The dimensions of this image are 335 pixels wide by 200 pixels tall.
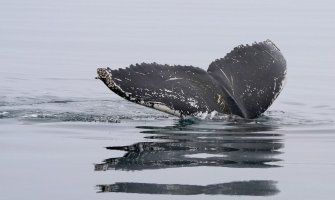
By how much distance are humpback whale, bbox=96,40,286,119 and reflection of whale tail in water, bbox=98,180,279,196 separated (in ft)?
7.39

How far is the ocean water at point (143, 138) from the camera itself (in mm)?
6152

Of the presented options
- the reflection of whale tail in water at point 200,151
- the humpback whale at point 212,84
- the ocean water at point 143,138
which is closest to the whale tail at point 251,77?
the humpback whale at point 212,84

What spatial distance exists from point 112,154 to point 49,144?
87 centimetres

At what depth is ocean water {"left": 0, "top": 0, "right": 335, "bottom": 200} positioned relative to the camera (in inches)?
242

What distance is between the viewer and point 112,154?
734 centimetres

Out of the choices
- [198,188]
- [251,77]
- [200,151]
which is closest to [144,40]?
[251,77]

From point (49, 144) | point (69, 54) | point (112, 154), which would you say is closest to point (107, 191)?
point (112, 154)

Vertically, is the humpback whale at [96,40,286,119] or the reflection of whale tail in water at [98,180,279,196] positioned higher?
the humpback whale at [96,40,286,119]

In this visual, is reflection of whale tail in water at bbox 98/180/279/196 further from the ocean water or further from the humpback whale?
the humpback whale

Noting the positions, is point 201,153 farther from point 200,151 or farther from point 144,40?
point 144,40

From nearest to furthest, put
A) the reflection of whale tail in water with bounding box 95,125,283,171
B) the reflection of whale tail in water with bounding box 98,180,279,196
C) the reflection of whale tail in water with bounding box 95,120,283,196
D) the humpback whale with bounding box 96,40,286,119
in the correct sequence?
the reflection of whale tail in water with bounding box 98,180,279,196
the reflection of whale tail in water with bounding box 95,120,283,196
the reflection of whale tail in water with bounding box 95,125,283,171
the humpback whale with bounding box 96,40,286,119

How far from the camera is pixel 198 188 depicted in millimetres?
6094

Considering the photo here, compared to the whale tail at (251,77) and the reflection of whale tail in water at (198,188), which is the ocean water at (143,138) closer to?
the reflection of whale tail in water at (198,188)

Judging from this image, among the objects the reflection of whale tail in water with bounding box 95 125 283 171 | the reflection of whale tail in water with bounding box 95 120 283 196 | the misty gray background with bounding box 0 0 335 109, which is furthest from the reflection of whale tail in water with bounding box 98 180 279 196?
the misty gray background with bounding box 0 0 335 109
